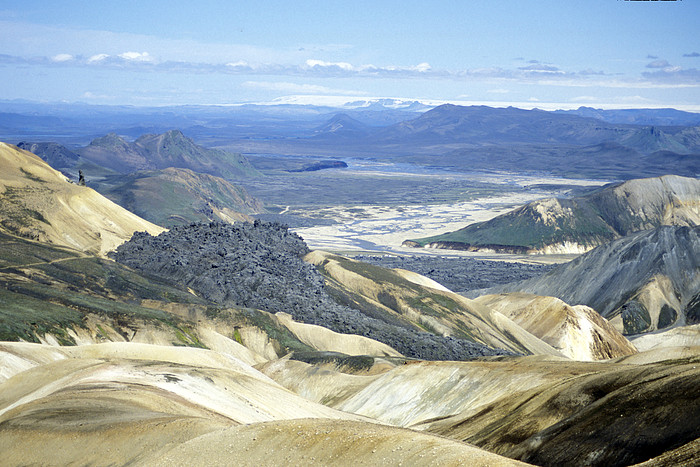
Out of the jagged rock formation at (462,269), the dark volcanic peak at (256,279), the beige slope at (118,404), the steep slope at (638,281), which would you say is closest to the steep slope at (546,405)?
the beige slope at (118,404)

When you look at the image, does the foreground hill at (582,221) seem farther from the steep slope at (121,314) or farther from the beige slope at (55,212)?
the steep slope at (121,314)

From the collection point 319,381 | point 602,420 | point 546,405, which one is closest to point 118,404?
point 546,405

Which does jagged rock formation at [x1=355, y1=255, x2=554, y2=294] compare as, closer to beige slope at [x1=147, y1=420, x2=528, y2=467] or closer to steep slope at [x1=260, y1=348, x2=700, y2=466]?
steep slope at [x1=260, y1=348, x2=700, y2=466]

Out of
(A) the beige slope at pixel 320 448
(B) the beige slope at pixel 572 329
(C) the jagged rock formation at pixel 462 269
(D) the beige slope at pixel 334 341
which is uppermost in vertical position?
(A) the beige slope at pixel 320 448

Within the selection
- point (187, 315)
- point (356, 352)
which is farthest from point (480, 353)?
point (187, 315)

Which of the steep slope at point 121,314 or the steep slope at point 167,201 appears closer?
the steep slope at point 121,314

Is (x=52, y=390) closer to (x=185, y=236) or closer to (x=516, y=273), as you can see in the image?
(x=185, y=236)

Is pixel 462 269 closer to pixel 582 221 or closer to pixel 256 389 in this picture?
pixel 582 221
